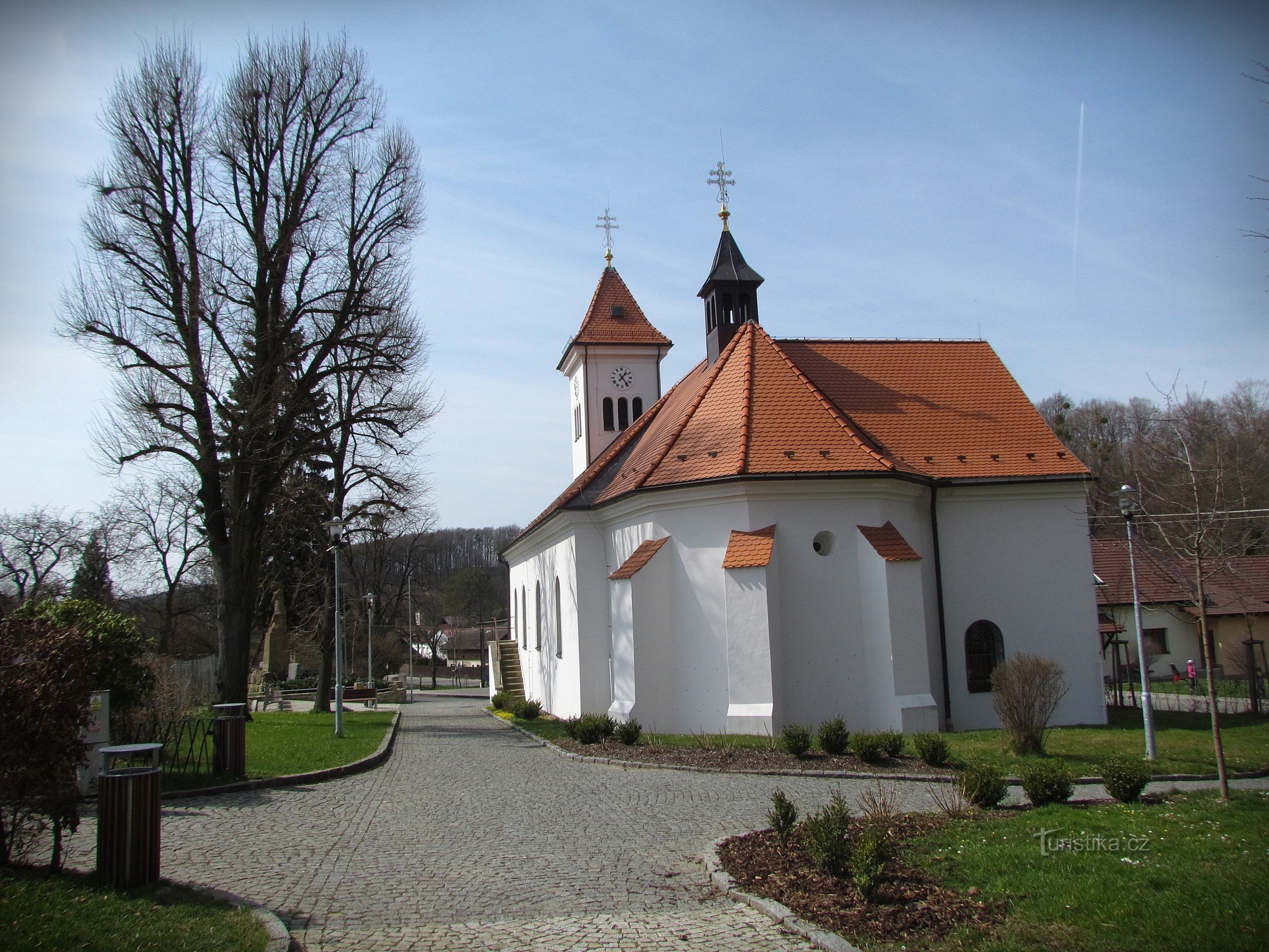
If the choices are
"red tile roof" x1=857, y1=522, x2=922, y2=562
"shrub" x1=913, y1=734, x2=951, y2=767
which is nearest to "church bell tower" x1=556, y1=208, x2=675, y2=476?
"red tile roof" x1=857, y1=522, x2=922, y2=562

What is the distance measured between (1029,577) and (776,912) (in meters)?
17.5

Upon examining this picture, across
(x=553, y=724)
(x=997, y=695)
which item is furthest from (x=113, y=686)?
(x=997, y=695)

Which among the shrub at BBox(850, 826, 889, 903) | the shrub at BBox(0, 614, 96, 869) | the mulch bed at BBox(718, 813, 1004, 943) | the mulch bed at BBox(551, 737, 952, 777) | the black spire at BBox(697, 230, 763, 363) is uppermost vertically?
the black spire at BBox(697, 230, 763, 363)

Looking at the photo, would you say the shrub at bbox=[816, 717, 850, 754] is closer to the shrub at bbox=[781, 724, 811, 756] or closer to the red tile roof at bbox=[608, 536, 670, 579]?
the shrub at bbox=[781, 724, 811, 756]

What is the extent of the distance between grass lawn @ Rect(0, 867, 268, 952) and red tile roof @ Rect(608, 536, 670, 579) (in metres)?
13.1

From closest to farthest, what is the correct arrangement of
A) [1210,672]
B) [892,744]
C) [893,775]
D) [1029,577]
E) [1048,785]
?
1. [1048,785]
2. [1210,672]
3. [893,775]
4. [892,744]
5. [1029,577]

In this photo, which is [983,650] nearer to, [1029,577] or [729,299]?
[1029,577]

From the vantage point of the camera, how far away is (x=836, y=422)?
20.8 meters

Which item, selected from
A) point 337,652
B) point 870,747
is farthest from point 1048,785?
point 337,652

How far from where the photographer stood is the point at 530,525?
30.4 meters

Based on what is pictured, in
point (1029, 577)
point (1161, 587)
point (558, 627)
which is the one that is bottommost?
point (558, 627)

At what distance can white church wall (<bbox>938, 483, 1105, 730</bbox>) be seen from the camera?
71.6 feet

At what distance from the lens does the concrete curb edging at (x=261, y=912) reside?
6.33 m

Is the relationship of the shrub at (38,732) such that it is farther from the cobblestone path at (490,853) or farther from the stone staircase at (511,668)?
the stone staircase at (511,668)
